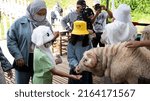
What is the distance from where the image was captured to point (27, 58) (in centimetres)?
338

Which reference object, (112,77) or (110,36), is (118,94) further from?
(110,36)

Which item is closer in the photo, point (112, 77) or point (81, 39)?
point (112, 77)

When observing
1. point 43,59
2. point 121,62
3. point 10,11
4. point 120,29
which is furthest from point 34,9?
point 10,11

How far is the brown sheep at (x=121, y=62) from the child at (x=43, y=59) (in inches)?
10.1

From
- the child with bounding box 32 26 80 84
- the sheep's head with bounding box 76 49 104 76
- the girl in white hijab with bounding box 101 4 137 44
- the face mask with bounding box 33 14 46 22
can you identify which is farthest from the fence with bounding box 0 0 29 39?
the sheep's head with bounding box 76 49 104 76

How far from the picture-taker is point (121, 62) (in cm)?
266

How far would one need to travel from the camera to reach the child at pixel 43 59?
2.88 meters

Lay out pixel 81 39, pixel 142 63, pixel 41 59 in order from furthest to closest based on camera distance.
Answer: pixel 81 39
pixel 41 59
pixel 142 63

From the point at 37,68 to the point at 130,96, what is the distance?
905 mm

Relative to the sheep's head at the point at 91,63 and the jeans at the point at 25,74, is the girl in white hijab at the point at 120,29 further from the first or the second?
the jeans at the point at 25,74

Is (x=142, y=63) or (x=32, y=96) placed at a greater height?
(x=142, y=63)

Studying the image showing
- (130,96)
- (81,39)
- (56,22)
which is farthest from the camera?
(56,22)

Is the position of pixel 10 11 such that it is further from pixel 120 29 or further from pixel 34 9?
pixel 120 29

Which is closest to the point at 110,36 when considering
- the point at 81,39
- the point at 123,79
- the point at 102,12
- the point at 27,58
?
the point at 81,39
